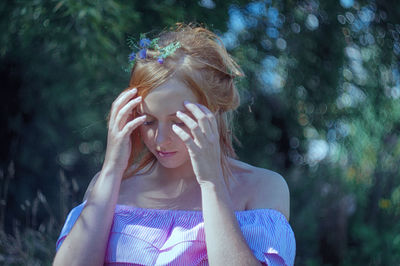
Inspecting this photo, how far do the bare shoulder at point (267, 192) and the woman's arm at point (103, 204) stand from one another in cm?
48

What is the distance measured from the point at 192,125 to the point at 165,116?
113 mm

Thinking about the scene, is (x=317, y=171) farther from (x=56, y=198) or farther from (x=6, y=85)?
(x=6, y=85)

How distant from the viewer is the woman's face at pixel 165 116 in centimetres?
176

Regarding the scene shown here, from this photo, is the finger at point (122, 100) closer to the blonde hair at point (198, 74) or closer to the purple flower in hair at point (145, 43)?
the blonde hair at point (198, 74)

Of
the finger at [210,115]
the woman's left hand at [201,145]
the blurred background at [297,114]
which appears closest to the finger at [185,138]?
the woman's left hand at [201,145]

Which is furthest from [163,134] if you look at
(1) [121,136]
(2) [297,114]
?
(2) [297,114]

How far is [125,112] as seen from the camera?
1.81 meters

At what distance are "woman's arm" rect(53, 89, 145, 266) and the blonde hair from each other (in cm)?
9

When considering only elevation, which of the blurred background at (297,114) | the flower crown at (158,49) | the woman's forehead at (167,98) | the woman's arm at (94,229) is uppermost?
the flower crown at (158,49)

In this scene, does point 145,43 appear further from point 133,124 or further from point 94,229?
point 94,229

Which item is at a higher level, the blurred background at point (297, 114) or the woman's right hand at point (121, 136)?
the woman's right hand at point (121, 136)

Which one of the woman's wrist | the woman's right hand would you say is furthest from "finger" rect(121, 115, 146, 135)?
the woman's wrist

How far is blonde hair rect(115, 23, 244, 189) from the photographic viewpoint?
1824 millimetres

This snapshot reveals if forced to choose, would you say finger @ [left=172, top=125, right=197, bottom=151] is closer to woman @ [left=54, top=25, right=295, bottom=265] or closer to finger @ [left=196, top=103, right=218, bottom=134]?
woman @ [left=54, top=25, right=295, bottom=265]
